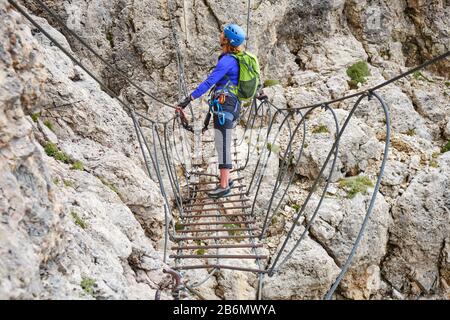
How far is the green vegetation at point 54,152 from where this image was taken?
3.62 meters

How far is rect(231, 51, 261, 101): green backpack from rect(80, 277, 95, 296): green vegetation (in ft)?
10.2

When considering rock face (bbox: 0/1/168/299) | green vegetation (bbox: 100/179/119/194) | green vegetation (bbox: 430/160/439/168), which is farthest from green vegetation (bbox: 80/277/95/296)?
green vegetation (bbox: 430/160/439/168)

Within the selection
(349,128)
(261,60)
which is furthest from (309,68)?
(349,128)

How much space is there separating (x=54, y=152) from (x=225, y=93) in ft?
6.87

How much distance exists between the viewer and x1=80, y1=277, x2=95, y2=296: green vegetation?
6.72 ft

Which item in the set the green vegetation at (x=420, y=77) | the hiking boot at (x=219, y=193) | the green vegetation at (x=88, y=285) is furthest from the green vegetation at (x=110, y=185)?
the green vegetation at (x=420, y=77)

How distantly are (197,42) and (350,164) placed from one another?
13.1 feet

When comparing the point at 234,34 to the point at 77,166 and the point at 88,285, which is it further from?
the point at 88,285

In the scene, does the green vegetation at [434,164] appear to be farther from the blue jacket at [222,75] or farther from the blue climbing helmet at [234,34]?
the blue climbing helmet at [234,34]

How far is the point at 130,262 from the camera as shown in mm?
2922

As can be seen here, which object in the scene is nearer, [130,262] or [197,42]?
[130,262]

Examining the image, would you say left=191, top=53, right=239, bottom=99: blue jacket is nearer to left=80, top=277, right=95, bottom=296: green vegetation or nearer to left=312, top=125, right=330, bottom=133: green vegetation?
left=80, top=277, right=95, bottom=296: green vegetation
